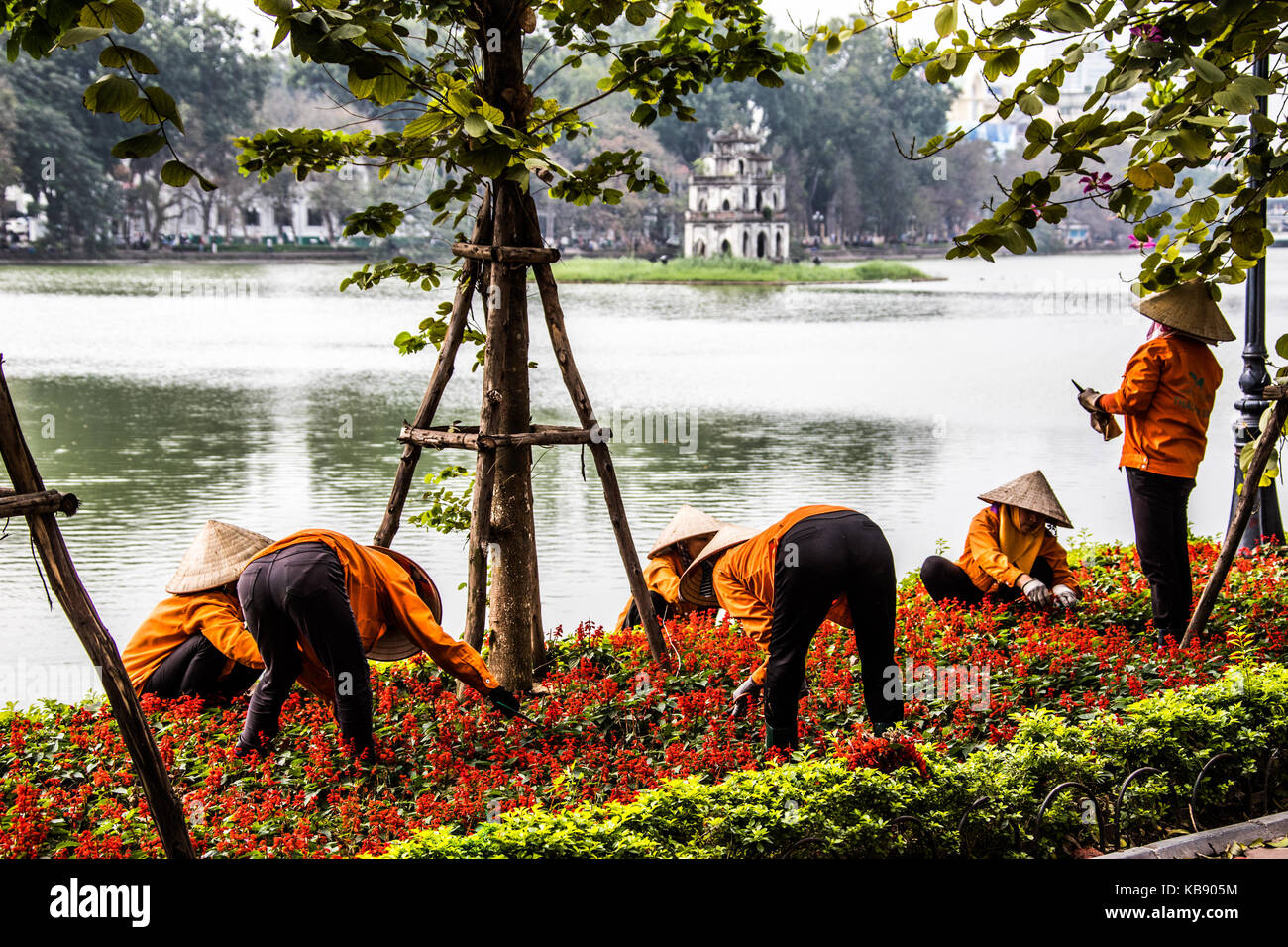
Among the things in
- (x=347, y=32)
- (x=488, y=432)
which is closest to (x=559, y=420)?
(x=488, y=432)

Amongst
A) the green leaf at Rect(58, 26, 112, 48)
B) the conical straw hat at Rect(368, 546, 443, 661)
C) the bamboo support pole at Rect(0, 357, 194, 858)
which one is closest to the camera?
the green leaf at Rect(58, 26, 112, 48)

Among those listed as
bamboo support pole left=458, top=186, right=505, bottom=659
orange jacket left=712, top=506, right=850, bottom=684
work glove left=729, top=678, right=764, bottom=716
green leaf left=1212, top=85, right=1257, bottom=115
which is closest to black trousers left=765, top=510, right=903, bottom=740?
orange jacket left=712, top=506, right=850, bottom=684

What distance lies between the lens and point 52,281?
41.5 m

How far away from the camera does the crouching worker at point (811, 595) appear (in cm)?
446

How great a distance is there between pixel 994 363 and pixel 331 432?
17363 millimetres

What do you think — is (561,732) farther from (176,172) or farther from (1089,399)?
(1089,399)

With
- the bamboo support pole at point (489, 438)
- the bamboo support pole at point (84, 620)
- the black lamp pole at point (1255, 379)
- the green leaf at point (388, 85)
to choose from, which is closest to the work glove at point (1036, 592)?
the black lamp pole at point (1255, 379)

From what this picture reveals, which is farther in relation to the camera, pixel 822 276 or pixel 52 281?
pixel 822 276

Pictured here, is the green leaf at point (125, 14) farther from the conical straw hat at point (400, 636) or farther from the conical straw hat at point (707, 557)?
the conical straw hat at point (707, 557)

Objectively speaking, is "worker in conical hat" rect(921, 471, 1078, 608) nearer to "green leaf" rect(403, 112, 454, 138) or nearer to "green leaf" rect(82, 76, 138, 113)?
"green leaf" rect(403, 112, 454, 138)

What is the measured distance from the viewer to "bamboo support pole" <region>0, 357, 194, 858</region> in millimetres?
3492

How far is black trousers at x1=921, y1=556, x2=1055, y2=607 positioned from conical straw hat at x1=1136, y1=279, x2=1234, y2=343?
1363 millimetres
